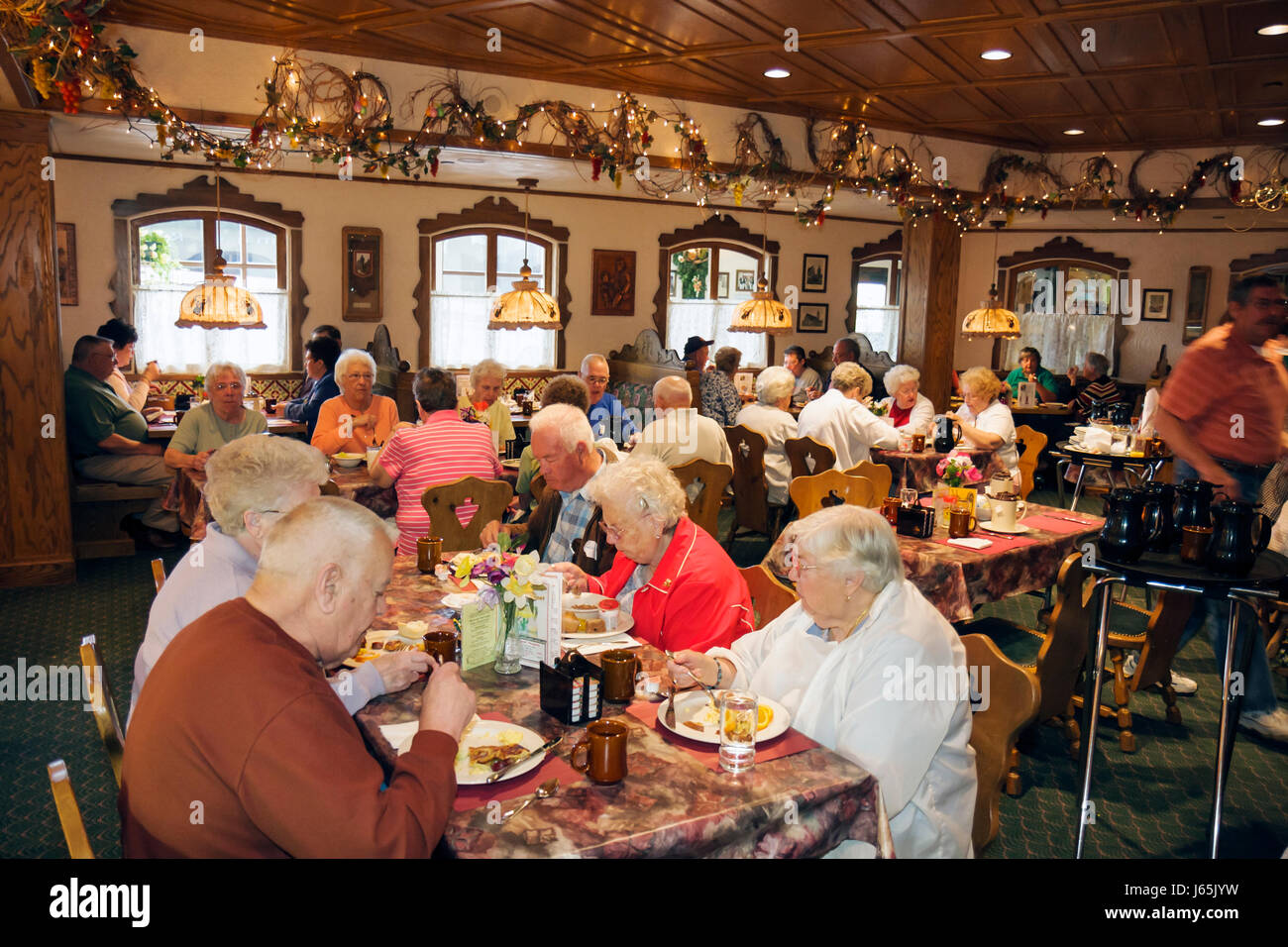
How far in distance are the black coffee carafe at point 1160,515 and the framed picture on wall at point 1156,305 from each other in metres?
11.2

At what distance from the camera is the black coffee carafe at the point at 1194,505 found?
9.02ft

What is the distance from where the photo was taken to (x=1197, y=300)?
1226 cm

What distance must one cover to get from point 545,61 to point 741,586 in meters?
4.70

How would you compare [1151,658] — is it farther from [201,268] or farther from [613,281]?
[201,268]

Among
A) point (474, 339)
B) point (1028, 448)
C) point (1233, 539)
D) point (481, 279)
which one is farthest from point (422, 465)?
point (481, 279)

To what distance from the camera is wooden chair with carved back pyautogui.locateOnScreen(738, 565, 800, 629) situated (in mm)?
2920

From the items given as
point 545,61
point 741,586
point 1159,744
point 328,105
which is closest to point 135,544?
point 328,105

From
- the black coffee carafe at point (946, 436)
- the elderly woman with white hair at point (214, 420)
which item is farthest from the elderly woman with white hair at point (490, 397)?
the black coffee carafe at point (946, 436)

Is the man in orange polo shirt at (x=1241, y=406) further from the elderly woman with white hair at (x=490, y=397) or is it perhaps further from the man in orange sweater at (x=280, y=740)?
the elderly woman with white hair at (x=490, y=397)

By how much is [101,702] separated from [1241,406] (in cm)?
396

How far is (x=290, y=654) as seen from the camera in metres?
1.62

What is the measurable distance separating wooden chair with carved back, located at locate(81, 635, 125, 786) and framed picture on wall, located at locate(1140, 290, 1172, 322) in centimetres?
1323

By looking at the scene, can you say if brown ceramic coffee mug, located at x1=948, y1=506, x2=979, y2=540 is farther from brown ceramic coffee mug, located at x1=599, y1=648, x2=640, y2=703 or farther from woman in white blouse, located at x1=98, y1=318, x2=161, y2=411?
woman in white blouse, located at x1=98, y1=318, x2=161, y2=411
